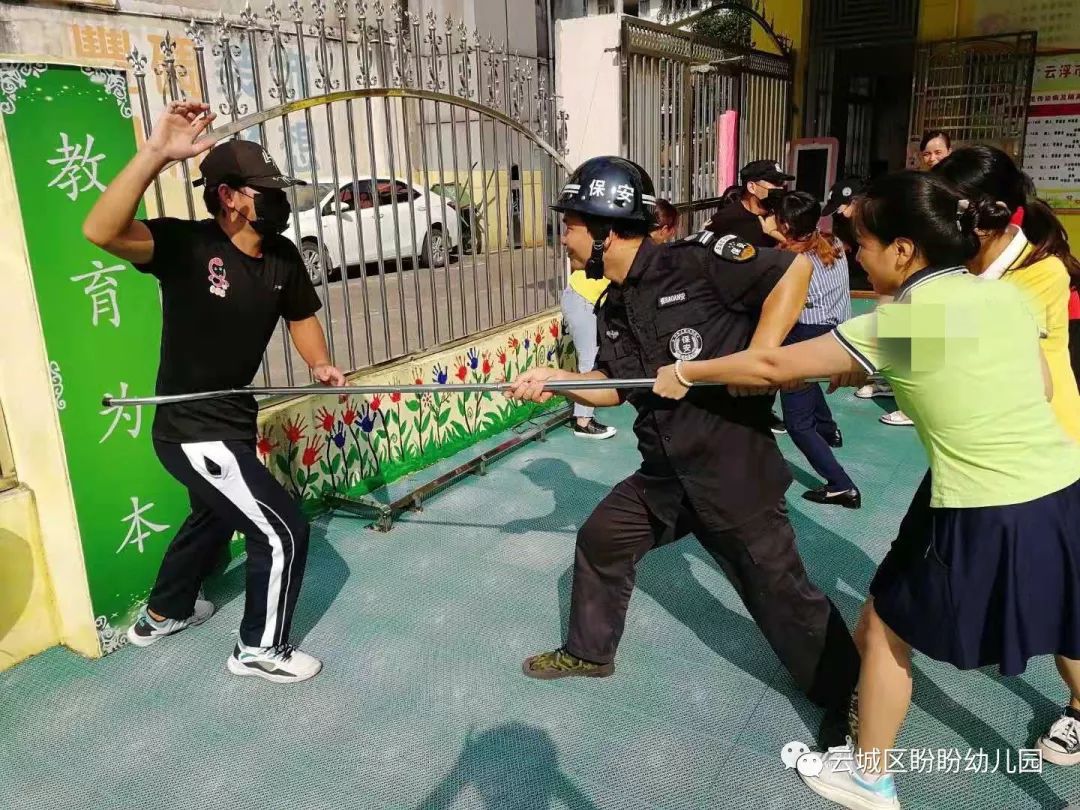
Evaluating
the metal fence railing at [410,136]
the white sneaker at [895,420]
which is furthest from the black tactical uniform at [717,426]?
the white sneaker at [895,420]

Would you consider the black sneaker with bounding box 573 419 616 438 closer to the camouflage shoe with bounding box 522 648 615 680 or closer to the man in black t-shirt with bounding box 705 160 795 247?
the man in black t-shirt with bounding box 705 160 795 247

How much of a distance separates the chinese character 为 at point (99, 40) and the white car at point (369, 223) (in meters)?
4.64

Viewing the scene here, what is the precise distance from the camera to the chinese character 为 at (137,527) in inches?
122

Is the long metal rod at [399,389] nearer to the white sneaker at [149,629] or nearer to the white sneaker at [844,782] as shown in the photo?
the white sneaker at [149,629]

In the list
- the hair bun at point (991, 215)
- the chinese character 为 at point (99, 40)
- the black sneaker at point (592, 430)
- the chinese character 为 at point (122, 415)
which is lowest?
the black sneaker at point (592, 430)

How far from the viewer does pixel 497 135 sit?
5504 mm

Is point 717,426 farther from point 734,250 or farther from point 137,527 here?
point 137,527

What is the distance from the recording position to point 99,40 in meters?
11.5

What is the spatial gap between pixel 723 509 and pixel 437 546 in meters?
1.85

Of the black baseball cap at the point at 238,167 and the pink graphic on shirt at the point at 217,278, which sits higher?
the black baseball cap at the point at 238,167

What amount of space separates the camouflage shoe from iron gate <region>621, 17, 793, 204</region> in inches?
186

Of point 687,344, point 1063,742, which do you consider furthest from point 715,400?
point 1063,742

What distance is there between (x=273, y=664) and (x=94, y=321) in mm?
1329

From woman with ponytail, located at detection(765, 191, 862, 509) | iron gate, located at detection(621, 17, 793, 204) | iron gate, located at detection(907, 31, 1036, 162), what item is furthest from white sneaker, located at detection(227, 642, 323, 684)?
iron gate, located at detection(907, 31, 1036, 162)
